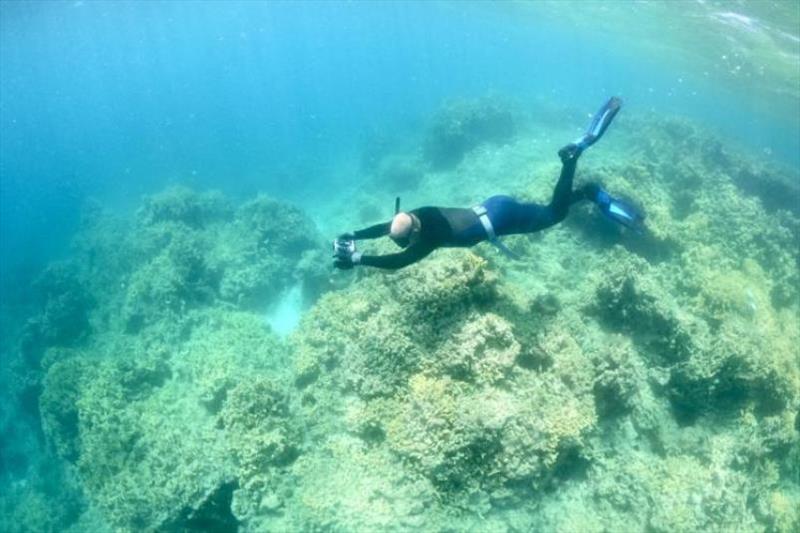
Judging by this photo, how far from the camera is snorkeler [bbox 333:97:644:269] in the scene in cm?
666

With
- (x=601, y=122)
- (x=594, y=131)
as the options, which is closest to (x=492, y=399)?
(x=594, y=131)

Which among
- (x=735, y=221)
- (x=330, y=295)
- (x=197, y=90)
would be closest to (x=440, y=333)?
(x=330, y=295)

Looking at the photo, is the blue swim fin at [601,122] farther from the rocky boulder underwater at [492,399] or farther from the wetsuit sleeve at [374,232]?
the wetsuit sleeve at [374,232]

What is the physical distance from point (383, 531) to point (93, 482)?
8419 mm

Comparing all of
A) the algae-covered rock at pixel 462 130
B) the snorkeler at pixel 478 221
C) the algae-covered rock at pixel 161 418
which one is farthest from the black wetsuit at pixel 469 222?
the algae-covered rock at pixel 462 130

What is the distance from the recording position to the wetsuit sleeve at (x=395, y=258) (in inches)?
262

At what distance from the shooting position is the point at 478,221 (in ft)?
25.1

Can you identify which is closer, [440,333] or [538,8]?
[440,333]

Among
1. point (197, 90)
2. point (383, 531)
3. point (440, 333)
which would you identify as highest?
point (440, 333)

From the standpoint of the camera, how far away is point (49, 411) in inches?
593

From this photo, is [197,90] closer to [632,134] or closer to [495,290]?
[632,134]

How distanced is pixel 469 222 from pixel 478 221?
0.74 ft

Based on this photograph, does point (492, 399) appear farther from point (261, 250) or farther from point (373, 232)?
point (261, 250)

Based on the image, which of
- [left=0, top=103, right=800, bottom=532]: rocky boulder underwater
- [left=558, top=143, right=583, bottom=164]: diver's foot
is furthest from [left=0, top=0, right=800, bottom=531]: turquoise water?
[left=558, top=143, right=583, bottom=164]: diver's foot
